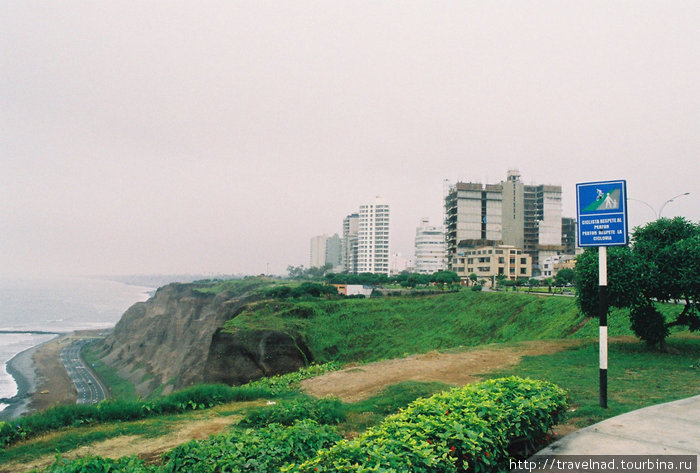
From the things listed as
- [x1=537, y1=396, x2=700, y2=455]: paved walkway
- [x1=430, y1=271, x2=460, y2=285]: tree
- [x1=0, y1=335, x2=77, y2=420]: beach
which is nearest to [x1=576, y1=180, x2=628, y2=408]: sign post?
[x1=537, y1=396, x2=700, y2=455]: paved walkway

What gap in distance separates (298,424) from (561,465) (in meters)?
3.54

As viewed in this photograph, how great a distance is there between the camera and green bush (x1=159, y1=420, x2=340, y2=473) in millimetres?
5105

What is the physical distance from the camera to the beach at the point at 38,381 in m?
47.3

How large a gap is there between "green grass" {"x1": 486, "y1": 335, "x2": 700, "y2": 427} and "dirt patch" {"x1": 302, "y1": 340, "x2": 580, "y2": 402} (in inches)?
34.6

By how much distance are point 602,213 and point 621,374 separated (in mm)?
6855

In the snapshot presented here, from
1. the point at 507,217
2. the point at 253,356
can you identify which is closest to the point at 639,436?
the point at 253,356

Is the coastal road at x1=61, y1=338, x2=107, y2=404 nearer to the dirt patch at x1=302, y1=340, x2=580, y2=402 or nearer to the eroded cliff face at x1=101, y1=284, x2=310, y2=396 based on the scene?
the eroded cliff face at x1=101, y1=284, x2=310, y2=396

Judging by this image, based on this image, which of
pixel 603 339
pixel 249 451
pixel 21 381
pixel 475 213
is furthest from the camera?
pixel 475 213

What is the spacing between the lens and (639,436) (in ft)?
20.7

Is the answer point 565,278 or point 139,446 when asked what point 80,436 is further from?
point 565,278

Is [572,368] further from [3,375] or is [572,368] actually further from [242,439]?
[3,375]

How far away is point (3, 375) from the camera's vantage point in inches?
2495

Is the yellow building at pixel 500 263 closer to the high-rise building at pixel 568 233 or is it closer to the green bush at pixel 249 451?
the high-rise building at pixel 568 233

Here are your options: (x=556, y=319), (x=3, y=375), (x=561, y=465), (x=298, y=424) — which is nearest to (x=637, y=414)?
(x=561, y=465)
